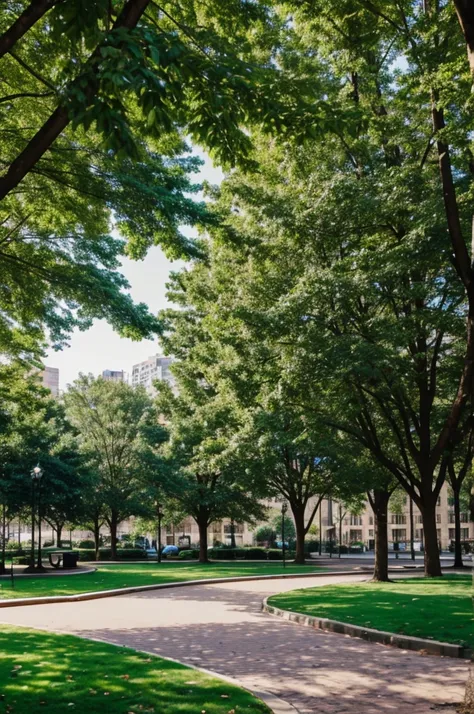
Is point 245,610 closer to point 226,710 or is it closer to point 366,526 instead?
point 226,710

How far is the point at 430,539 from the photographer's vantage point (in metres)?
24.3

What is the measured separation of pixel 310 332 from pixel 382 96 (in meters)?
6.66

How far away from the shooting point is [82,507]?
42469mm

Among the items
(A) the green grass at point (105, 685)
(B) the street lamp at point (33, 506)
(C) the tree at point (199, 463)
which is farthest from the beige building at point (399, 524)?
(A) the green grass at point (105, 685)

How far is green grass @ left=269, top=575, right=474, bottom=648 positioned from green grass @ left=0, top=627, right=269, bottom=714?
185 inches

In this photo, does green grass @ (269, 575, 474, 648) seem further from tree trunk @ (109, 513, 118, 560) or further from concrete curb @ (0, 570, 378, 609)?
tree trunk @ (109, 513, 118, 560)

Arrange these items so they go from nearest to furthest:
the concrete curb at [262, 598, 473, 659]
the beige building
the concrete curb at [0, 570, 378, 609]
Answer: the concrete curb at [262, 598, 473, 659] < the concrete curb at [0, 570, 378, 609] < the beige building

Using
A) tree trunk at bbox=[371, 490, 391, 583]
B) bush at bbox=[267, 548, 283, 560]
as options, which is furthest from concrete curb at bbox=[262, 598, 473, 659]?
bush at bbox=[267, 548, 283, 560]

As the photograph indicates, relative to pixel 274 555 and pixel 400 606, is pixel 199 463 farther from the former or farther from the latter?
pixel 400 606

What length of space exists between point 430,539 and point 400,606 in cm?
911

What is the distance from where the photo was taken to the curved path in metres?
7.84

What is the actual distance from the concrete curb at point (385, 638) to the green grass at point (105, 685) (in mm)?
3827

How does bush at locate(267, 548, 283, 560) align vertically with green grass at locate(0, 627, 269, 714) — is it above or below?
below

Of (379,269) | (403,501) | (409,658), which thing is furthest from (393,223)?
(403,501)
